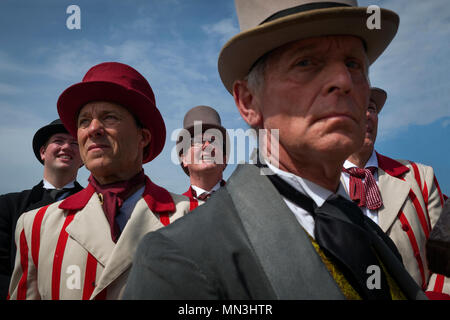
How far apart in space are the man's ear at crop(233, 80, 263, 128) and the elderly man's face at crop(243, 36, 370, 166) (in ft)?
0.24

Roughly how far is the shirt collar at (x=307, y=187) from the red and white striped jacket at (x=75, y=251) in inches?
55.9

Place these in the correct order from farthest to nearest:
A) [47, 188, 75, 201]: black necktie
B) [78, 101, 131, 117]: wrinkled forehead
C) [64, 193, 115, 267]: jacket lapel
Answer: [47, 188, 75, 201]: black necktie < [78, 101, 131, 117]: wrinkled forehead < [64, 193, 115, 267]: jacket lapel

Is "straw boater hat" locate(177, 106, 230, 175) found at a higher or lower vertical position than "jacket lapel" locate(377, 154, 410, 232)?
higher

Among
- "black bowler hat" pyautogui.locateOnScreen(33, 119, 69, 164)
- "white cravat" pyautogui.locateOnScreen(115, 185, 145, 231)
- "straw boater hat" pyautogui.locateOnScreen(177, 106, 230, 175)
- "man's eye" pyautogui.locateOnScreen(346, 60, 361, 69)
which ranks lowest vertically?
"white cravat" pyautogui.locateOnScreen(115, 185, 145, 231)

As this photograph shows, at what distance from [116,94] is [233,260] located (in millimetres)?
2220

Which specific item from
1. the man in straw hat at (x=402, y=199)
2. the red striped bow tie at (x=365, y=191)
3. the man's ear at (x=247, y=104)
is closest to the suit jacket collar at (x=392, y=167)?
the man in straw hat at (x=402, y=199)

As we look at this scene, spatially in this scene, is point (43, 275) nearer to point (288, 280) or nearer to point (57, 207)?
point (57, 207)

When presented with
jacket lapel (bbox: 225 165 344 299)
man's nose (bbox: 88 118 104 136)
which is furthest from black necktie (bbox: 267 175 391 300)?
man's nose (bbox: 88 118 104 136)

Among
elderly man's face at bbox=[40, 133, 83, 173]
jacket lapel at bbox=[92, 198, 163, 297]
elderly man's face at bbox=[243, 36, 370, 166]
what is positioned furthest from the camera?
elderly man's face at bbox=[40, 133, 83, 173]

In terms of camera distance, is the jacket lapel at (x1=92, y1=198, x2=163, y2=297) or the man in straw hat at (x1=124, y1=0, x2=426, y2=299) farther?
the jacket lapel at (x1=92, y1=198, x2=163, y2=297)

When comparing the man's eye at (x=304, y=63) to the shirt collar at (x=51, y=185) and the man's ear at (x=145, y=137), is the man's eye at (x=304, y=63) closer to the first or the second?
the man's ear at (x=145, y=137)

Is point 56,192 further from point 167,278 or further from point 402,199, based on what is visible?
point 402,199

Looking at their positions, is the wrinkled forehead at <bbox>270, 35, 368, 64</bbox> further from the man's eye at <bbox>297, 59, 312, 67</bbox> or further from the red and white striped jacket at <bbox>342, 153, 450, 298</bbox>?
the red and white striped jacket at <bbox>342, 153, 450, 298</bbox>

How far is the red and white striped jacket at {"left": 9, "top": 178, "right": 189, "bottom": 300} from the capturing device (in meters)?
2.47
